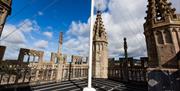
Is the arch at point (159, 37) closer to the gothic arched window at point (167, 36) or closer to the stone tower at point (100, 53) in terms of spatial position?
the gothic arched window at point (167, 36)

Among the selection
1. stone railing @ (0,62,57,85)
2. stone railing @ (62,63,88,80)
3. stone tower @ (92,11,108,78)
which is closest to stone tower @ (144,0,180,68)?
stone tower @ (92,11,108,78)

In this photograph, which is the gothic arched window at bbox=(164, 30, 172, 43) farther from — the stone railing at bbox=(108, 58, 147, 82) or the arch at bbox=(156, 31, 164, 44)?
the stone railing at bbox=(108, 58, 147, 82)

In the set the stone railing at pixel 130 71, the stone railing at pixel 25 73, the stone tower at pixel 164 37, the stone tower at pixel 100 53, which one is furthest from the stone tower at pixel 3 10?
the stone railing at pixel 130 71

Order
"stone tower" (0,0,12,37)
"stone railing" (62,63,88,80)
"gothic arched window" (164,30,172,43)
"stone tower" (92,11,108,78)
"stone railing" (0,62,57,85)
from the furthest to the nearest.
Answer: "stone tower" (92,11,108,78)
"stone railing" (62,63,88,80)
"stone railing" (0,62,57,85)
"gothic arched window" (164,30,172,43)
"stone tower" (0,0,12,37)

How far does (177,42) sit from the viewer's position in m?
9.55

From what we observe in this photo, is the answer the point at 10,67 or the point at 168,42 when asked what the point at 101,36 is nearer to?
the point at 168,42

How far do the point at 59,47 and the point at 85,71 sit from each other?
740 cm

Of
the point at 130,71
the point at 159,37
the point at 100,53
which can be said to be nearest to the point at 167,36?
the point at 159,37

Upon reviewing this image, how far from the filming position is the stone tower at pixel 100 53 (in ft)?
66.7

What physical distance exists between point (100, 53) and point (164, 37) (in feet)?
40.3

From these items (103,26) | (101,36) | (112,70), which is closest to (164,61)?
(112,70)

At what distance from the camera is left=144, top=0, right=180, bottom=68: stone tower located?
30.5 feet

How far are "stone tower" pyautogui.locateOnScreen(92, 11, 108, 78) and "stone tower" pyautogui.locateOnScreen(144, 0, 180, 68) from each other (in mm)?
10431

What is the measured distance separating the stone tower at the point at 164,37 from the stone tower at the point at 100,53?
411 inches
